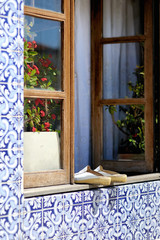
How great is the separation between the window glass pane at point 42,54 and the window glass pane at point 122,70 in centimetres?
111

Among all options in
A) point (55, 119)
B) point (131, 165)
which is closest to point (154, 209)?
point (131, 165)

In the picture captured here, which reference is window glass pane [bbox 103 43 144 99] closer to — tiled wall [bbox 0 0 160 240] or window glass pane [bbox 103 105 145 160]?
window glass pane [bbox 103 105 145 160]

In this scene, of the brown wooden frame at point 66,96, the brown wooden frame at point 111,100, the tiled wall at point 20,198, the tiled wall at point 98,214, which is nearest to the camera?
the tiled wall at point 20,198

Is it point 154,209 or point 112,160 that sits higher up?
point 112,160

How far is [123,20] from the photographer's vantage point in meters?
3.77

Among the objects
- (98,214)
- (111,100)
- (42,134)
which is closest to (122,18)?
(111,100)

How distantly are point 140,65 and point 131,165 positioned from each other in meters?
0.80

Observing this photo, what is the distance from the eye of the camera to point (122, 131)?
12.2ft

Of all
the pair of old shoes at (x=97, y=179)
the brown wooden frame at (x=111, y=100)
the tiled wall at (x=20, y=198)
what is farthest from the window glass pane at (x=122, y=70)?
the tiled wall at (x=20, y=198)

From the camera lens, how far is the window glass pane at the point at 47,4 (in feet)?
8.21

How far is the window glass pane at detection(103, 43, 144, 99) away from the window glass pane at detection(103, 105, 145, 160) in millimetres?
119

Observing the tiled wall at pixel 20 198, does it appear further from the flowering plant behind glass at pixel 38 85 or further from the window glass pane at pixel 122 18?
the window glass pane at pixel 122 18

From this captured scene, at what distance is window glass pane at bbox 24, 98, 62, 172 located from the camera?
2486 mm

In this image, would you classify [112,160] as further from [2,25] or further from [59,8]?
[2,25]
